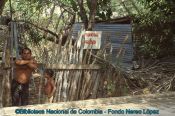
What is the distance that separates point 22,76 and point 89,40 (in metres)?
1.74

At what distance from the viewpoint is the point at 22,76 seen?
8211mm

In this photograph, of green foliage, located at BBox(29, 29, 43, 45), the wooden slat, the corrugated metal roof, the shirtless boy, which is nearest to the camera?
the shirtless boy

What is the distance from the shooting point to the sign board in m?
8.76

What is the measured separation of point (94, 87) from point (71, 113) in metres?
1.67

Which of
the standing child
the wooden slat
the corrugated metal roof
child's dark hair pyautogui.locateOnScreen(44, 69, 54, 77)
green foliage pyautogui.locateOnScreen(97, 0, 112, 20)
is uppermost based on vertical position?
green foliage pyautogui.locateOnScreen(97, 0, 112, 20)

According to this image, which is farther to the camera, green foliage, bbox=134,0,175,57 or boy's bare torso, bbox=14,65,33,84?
green foliage, bbox=134,0,175,57

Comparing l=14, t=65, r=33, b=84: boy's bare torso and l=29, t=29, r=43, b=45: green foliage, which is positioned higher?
l=29, t=29, r=43, b=45: green foliage

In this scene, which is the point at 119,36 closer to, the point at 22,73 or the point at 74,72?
the point at 74,72

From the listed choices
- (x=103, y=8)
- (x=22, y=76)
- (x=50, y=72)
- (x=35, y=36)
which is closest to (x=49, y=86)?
(x=50, y=72)

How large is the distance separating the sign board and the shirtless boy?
3.98 feet

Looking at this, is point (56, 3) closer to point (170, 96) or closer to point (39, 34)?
point (39, 34)

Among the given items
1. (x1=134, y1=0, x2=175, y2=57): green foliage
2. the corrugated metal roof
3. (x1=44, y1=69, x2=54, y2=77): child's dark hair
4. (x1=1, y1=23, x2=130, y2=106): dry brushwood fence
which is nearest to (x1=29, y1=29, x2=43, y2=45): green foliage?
(x1=1, y1=23, x2=130, y2=106): dry brushwood fence

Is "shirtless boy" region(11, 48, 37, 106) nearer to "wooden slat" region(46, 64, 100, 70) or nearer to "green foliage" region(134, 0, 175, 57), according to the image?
"wooden slat" region(46, 64, 100, 70)

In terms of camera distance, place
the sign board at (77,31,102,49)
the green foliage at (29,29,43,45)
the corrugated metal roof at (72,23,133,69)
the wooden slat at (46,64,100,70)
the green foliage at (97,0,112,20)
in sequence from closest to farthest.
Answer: the wooden slat at (46,64,100,70), the sign board at (77,31,102,49), the green foliage at (29,29,43,45), the green foliage at (97,0,112,20), the corrugated metal roof at (72,23,133,69)
